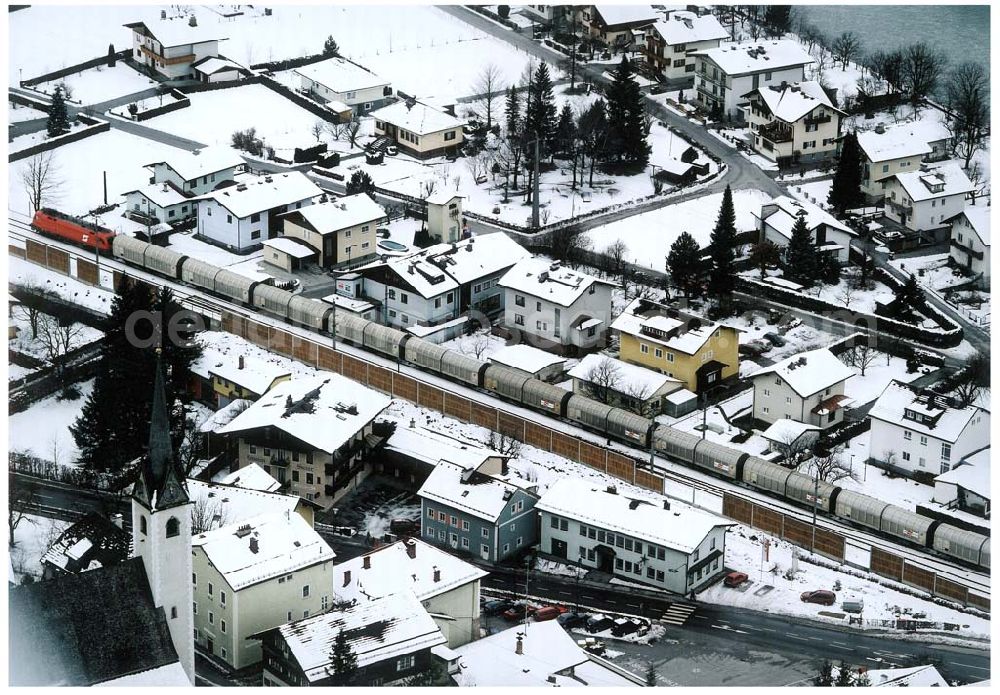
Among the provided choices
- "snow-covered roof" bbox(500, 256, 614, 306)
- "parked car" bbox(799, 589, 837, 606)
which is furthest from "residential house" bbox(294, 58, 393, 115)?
"parked car" bbox(799, 589, 837, 606)

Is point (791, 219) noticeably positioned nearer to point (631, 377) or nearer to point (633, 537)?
point (631, 377)

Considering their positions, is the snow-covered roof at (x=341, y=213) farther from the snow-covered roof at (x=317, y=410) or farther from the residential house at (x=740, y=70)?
the residential house at (x=740, y=70)

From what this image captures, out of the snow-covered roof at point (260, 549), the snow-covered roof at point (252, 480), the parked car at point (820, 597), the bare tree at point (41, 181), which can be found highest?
the snow-covered roof at point (260, 549)

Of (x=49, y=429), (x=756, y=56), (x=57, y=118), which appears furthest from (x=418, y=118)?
(x=49, y=429)

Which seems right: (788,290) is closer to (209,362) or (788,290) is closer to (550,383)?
(550,383)

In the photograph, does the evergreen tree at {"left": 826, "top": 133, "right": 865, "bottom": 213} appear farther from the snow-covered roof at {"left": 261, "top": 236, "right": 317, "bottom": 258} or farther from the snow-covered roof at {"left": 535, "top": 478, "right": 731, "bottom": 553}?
the snow-covered roof at {"left": 535, "top": 478, "right": 731, "bottom": 553}

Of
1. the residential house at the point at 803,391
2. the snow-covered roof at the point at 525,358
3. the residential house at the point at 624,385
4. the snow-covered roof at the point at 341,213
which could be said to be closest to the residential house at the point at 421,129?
the snow-covered roof at the point at 341,213
